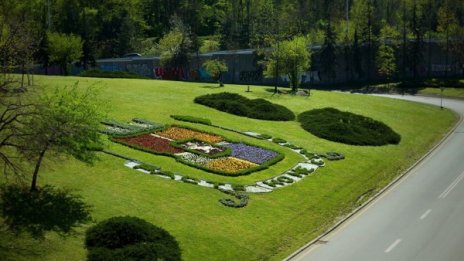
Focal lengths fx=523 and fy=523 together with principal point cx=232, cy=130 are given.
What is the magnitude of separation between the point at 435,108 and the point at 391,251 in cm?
5155

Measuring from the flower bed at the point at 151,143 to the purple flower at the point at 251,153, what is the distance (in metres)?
4.86

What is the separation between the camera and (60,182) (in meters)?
31.1

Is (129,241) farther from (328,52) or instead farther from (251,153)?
(328,52)

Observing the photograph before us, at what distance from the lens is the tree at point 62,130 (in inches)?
1030

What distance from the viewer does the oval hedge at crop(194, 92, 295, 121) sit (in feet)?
184

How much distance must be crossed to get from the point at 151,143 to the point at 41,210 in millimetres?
16175

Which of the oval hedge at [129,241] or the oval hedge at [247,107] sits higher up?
the oval hedge at [247,107]

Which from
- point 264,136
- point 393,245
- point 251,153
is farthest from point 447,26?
point 393,245

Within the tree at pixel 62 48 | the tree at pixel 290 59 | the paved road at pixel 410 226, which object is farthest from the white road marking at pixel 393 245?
the tree at pixel 62 48

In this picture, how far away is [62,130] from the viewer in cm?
2659

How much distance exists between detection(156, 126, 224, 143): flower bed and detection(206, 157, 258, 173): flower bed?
15.0 ft

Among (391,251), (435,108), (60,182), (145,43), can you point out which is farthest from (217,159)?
(145,43)

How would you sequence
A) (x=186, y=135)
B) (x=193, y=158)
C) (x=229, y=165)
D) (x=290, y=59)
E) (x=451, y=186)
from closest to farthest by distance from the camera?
(x=229, y=165) < (x=193, y=158) < (x=451, y=186) < (x=186, y=135) < (x=290, y=59)

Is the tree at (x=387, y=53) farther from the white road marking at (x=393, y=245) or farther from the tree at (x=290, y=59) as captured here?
the white road marking at (x=393, y=245)
